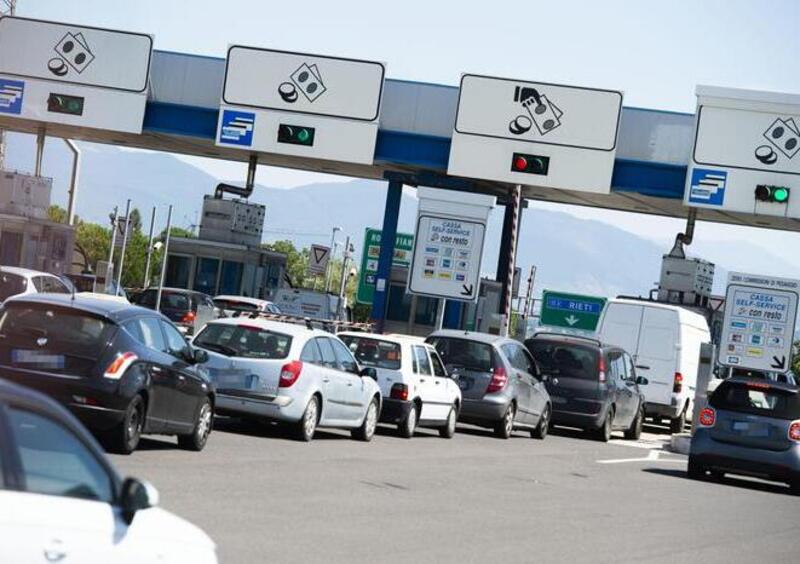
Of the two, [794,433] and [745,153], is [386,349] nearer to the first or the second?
[794,433]

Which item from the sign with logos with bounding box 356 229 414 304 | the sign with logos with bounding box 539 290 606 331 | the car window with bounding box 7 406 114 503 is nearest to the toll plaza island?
the car window with bounding box 7 406 114 503

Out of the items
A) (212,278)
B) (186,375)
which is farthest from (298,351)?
(212,278)

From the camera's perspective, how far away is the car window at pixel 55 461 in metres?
5.87

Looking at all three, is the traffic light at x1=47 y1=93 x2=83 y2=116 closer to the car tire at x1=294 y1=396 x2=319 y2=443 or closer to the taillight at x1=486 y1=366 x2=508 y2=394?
the taillight at x1=486 y1=366 x2=508 y2=394

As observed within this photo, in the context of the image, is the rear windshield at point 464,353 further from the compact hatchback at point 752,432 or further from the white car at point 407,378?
the compact hatchback at point 752,432

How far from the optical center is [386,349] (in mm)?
24562

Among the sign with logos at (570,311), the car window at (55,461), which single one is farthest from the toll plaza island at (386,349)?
the sign with logos at (570,311)

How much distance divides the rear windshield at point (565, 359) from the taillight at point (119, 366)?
15.7 m

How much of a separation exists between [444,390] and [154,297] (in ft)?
62.6

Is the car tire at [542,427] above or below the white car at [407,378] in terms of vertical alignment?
below

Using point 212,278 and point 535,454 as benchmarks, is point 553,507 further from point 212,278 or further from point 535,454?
point 212,278

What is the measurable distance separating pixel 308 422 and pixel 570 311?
42.5m

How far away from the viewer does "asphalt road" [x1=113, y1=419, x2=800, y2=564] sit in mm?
12016

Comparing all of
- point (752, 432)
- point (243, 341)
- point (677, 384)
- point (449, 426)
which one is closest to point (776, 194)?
point (677, 384)
